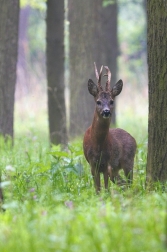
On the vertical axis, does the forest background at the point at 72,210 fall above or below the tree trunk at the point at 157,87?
below

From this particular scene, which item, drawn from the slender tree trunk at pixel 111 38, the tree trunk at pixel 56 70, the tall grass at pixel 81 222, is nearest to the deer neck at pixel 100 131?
the tall grass at pixel 81 222

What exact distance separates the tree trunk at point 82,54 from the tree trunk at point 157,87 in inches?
272

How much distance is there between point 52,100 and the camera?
12.1 metres

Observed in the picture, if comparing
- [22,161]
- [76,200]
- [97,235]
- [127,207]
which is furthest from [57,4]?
[97,235]

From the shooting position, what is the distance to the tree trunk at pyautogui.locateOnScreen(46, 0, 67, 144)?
1163 cm

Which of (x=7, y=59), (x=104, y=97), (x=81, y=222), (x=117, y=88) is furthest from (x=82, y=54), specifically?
(x=81, y=222)

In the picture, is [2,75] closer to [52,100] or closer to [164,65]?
[52,100]

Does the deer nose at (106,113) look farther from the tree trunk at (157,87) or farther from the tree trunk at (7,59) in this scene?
the tree trunk at (7,59)

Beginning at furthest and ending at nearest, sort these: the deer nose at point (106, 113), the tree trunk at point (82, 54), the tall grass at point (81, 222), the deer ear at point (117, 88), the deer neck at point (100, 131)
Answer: the tree trunk at point (82, 54)
the deer ear at point (117, 88)
the deer neck at point (100, 131)
the deer nose at point (106, 113)
the tall grass at point (81, 222)

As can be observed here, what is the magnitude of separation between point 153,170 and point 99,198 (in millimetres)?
966

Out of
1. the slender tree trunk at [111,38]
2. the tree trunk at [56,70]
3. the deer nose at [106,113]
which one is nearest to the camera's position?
the deer nose at [106,113]

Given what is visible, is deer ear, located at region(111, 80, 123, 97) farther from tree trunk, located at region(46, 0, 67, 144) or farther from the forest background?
tree trunk, located at region(46, 0, 67, 144)

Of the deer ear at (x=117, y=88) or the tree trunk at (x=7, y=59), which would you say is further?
the tree trunk at (x=7, y=59)

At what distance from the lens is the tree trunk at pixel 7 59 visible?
1101 cm
